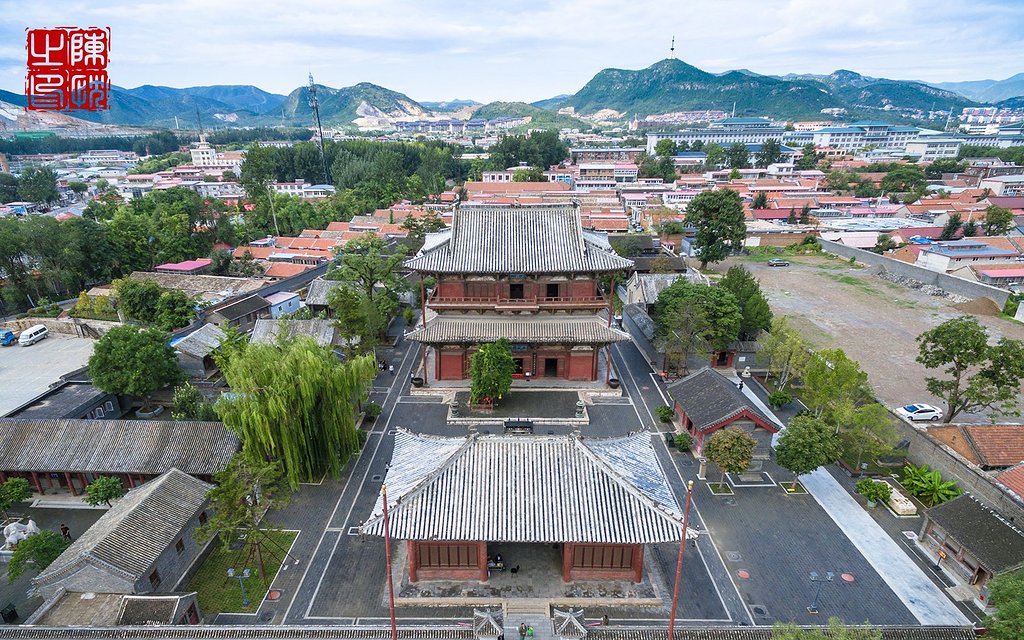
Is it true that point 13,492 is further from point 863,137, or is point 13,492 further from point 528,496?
point 863,137

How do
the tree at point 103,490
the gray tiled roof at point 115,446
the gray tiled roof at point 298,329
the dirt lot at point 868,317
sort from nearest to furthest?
the tree at point 103,490 < the gray tiled roof at point 115,446 < the dirt lot at point 868,317 < the gray tiled roof at point 298,329

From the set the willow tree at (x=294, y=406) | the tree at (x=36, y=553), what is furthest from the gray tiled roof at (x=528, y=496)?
the tree at (x=36, y=553)

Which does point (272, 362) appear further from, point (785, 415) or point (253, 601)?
point (785, 415)

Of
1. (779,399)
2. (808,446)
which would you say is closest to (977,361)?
(779,399)

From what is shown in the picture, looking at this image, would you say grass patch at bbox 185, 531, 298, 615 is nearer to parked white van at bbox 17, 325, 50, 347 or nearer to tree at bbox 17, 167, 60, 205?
parked white van at bbox 17, 325, 50, 347

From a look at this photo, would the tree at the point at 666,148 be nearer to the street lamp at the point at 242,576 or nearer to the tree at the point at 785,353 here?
the tree at the point at 785,353
